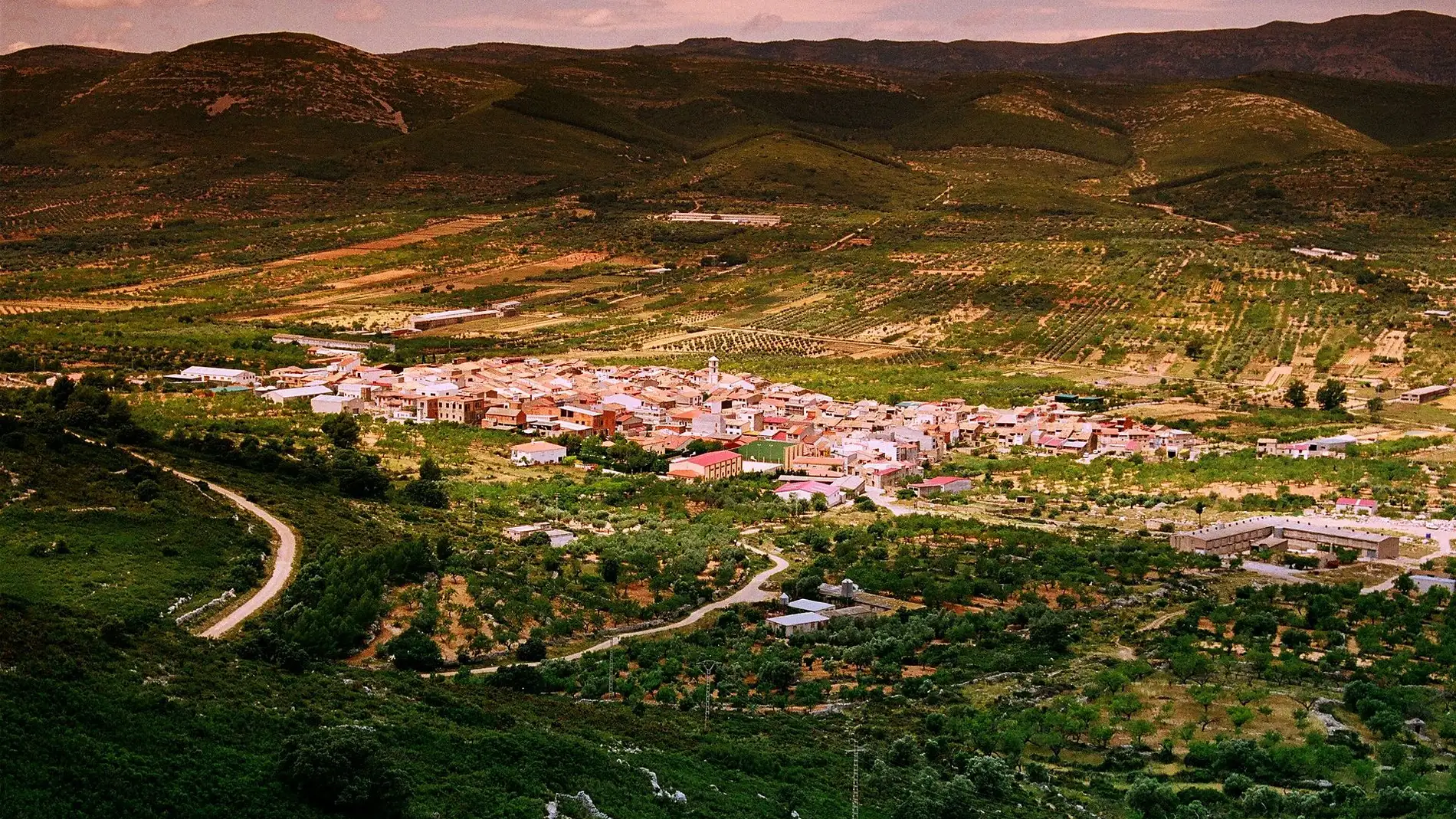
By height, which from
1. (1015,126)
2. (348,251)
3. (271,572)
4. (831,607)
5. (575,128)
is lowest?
(831,607)

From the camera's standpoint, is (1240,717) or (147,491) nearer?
(1240,717)

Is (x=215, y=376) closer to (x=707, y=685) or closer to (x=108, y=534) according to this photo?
(x=108, y=534)

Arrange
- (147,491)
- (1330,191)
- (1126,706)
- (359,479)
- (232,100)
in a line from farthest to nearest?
(232,100) < (1330,191) < (359,479) < (147,491) < (1126,706)

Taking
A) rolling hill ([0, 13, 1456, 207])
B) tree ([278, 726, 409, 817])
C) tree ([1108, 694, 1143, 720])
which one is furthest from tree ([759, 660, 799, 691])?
rolling hill ([0, 13, 1456, 207])

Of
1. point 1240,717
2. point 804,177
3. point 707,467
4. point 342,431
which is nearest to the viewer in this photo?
point 1240,717

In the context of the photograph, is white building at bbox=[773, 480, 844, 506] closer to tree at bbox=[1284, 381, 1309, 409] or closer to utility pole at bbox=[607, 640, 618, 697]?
utility pole at bbox=[607, 640, 618, 697]

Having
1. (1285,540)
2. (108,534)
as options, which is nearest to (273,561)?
(108,534)

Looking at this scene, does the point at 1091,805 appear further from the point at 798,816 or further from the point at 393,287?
the point at 393,287
